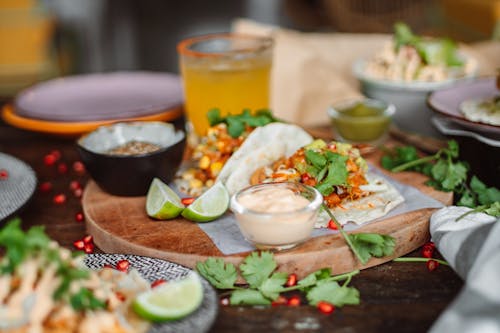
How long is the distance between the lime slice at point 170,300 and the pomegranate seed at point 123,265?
229 millimetres

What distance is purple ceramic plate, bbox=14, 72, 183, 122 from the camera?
2951 millimetres

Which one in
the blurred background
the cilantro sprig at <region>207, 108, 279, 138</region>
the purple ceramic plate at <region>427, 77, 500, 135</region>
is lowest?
the blurred background

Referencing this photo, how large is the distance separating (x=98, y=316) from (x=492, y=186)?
146 cm

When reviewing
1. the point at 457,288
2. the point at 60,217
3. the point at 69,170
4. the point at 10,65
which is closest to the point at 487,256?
the point at 457,288

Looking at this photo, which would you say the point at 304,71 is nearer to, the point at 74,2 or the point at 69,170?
the point at 69,170

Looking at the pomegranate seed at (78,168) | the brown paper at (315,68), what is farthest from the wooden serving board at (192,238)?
the brown paper at (315,68)

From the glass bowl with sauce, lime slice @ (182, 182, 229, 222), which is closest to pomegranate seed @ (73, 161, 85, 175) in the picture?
lime slice @ (182, 182, 229, 222)

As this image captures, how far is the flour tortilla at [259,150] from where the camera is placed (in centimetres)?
218

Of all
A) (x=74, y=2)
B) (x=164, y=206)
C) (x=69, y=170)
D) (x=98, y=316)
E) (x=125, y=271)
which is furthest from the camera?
(x=74, y=2)

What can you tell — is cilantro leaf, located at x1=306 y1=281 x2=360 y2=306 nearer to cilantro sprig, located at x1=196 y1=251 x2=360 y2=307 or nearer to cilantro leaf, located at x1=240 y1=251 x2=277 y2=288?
cilantro sprig, located at x1=196 y1=251 x2=360 y2=307

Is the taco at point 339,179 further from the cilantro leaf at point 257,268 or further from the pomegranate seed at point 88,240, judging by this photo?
the pomegranate seed at point 88,240

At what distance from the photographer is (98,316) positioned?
1.34 m

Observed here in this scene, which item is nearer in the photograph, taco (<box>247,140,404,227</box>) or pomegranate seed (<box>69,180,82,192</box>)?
taco (<box>247,140,404,227</box>)

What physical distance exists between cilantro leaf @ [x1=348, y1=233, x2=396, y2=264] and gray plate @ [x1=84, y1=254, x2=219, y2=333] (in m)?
0.49
